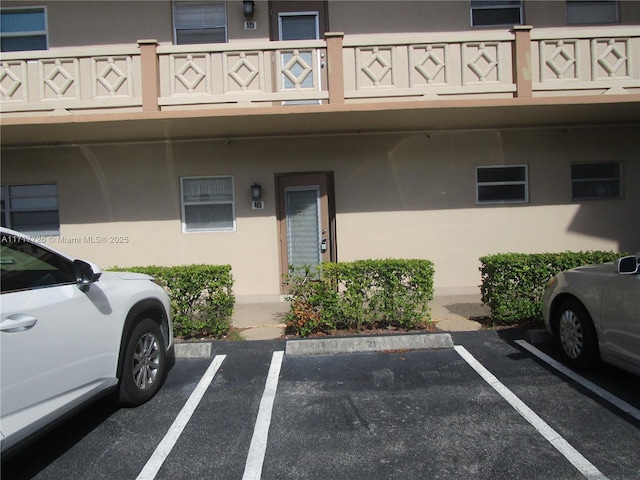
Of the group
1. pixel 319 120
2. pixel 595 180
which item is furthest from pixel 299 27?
pixel 595 180

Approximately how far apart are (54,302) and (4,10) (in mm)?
8973

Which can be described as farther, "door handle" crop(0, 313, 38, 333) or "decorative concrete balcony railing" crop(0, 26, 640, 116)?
"decorative concrete balcony railing" crop(0, 26, 640, 116)

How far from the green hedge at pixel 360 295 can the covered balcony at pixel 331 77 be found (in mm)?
2809

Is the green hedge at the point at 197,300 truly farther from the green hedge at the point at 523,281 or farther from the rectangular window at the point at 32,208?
the rectangular window at the point at 32,208

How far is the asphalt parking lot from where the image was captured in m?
3.08

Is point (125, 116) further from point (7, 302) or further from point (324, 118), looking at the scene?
point (7, 302)

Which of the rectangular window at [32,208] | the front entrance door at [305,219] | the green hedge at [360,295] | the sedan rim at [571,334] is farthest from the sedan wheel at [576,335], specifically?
the rectangular window at [32,208]

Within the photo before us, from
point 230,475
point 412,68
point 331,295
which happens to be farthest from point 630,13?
point 230,475

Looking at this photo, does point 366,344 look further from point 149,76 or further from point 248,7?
point 248,7

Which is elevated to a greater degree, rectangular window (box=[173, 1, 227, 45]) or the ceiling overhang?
rectangular window (box=[173, 1, 227, 45])

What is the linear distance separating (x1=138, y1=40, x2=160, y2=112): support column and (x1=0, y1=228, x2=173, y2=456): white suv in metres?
4.09

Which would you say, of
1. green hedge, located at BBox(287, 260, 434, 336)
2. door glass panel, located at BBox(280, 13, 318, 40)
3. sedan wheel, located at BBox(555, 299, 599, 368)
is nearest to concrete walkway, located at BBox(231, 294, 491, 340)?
green hedge, located at BBox(287, 260, 434, 336)

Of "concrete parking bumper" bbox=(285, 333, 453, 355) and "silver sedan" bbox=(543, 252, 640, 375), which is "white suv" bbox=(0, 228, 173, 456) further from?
"silver sedan" bbox=(543, 252, 640, 375)

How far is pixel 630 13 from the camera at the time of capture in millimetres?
8930
